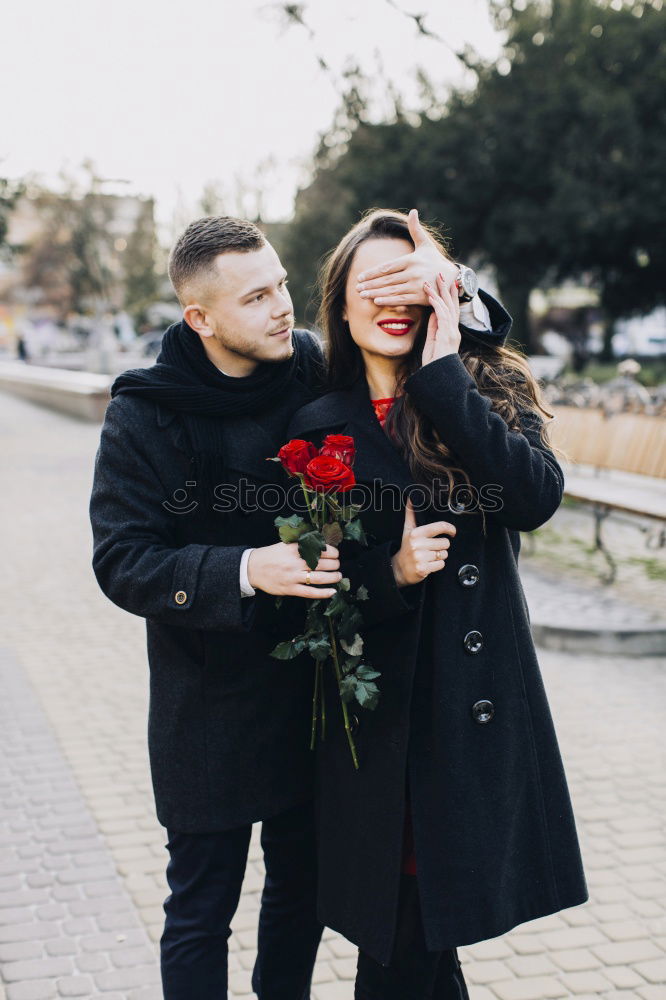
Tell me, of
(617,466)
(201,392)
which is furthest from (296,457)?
(617,466)

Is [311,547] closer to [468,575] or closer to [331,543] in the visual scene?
Answer: [331,543]

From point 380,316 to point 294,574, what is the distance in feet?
1.89

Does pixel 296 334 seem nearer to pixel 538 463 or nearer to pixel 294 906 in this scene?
pixel 538 463

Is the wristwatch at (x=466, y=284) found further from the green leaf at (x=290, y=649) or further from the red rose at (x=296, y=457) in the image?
the green leaf at (x=290, y=649)

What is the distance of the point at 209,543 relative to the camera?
226 cm

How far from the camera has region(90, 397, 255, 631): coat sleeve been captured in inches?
81.2

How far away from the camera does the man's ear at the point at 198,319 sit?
2.21 meters

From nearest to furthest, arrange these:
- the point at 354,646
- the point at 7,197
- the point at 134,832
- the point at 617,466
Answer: the point at 354,646 → the point at 134,832 → the point at 617,466 → the point at 7,197

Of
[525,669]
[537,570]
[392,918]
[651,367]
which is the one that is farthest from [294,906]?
[651,367]

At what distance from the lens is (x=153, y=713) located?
2.35 metres

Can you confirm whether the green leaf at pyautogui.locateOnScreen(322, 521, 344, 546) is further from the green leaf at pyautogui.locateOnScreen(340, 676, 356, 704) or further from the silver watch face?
the silver watch face

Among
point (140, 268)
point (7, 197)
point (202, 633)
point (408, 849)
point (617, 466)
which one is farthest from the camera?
point (140, 268)

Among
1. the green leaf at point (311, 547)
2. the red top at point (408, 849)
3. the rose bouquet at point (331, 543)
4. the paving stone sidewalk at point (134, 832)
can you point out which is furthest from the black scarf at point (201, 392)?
the paving stone sidewalk at point (134, 832)

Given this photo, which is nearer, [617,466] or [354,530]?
[354,530]
